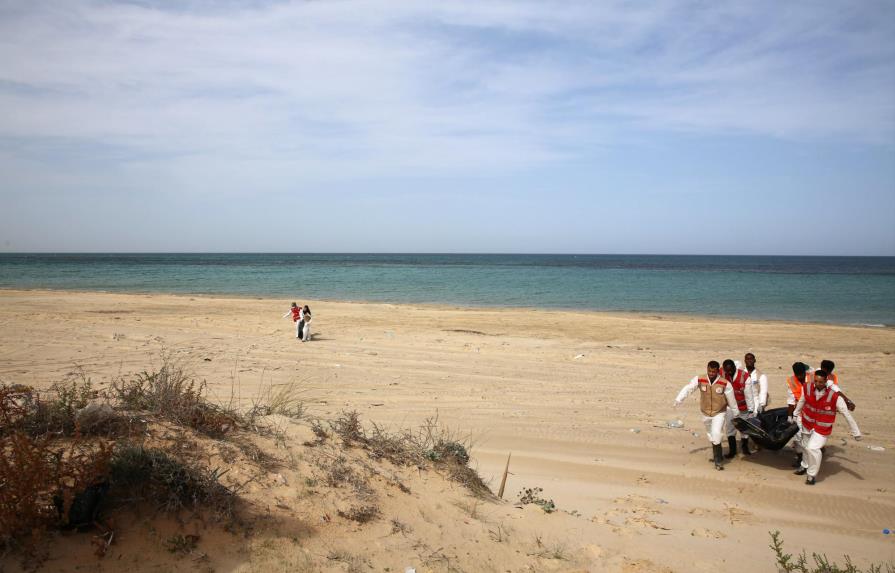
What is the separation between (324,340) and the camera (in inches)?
612

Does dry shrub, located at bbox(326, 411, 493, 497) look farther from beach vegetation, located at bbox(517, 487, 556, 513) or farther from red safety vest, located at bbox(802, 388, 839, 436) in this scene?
red safety vest, located at bbox(802, 388, 839, 436)

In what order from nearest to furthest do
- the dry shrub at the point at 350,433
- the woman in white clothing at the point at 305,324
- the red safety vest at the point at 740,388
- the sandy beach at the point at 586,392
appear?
the dry shrub at the point at 350,433 → the sandy beach at the point at 586,392 → the red safety vest at the point at 740,388 → the woman in white clothing at the point at 305,324

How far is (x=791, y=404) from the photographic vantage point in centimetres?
773

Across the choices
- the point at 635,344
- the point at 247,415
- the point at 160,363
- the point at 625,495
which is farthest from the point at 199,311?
the point at 625,495

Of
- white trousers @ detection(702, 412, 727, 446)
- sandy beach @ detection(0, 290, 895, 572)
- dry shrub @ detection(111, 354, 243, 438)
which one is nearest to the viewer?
dry shrub @ detection(111, 354, 243, 438)

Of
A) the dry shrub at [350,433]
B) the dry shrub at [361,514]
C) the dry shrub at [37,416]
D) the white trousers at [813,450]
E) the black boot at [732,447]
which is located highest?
the dry shrub at [37,416]

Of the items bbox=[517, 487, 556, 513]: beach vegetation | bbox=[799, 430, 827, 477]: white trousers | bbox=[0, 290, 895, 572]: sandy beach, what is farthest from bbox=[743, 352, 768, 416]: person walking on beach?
bbox=[517, 487, 556, 513]: beach vegetation

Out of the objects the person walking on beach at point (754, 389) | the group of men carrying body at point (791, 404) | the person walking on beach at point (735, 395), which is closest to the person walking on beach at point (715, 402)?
the group of men carrying body at point (791, 404)

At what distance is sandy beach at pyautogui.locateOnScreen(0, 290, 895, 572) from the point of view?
5859 millimetres

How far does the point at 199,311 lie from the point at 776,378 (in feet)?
64.8

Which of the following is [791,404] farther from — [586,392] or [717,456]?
[586,392]

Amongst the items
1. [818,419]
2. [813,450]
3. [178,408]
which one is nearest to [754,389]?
[818,419]

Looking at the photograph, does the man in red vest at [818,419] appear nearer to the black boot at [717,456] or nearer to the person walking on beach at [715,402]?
the person walking on beach at [715,402]

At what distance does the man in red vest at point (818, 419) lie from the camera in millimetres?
7020
